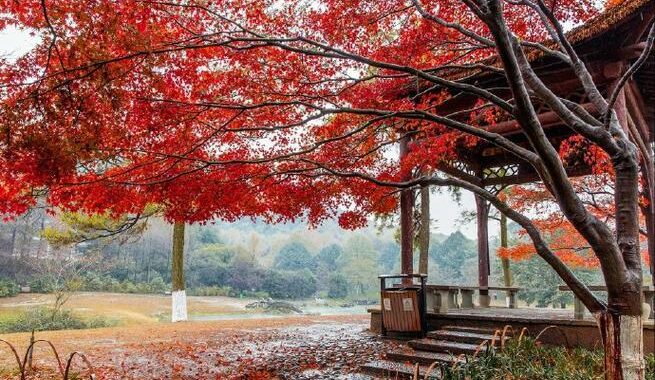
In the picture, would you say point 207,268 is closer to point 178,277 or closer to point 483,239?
point 178,277

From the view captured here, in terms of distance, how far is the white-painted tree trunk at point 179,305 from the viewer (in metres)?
14.5

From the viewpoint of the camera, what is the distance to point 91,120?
211 inches

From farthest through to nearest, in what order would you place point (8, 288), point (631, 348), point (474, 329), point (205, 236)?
1. point (205, 236)
2. point (8, 288)
3. point (474, 329)
4. point (631, 348)

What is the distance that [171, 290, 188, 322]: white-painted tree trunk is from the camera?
47.7 ft

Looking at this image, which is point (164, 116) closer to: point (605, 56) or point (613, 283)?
point (613, 283)

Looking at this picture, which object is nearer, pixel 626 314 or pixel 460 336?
pixel 626 314

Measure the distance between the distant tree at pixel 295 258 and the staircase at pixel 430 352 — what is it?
31.7 meters

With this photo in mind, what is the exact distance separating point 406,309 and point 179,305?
9184mm

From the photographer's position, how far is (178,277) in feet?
46.5

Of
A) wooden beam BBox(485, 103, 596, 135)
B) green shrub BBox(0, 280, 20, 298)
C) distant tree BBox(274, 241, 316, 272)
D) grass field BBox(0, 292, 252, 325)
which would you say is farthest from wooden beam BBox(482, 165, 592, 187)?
distant tree BBox(274, 241, 316, 272)

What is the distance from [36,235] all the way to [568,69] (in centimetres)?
2872

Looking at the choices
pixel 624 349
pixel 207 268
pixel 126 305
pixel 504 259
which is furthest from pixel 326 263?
pixel 624 349

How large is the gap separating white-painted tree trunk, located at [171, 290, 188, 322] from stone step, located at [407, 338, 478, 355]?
951 centimetres

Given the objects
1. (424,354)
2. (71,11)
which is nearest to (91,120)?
(71,11)
